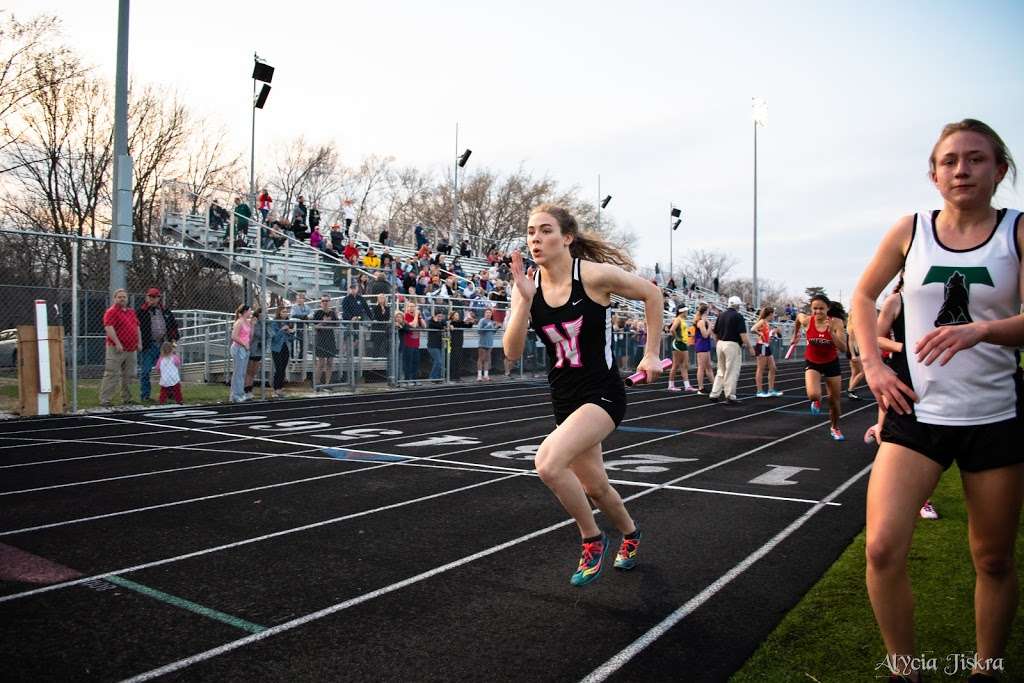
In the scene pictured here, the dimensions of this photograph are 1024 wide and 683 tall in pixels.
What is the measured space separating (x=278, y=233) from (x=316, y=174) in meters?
27.7

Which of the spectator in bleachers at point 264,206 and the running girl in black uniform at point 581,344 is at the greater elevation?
the spectator in bleachers at point 264,206

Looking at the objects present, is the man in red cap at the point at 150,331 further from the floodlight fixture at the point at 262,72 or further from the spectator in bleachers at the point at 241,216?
the floodlight fixture at the point at 262,72

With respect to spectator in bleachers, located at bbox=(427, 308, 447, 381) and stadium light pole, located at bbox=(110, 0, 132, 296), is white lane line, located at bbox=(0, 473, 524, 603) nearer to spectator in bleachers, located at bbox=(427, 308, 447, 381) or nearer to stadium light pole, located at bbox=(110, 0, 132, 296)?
stadium light pole, located at bbox=(110, 0, 132, 296)

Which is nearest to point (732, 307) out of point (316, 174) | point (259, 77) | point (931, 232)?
point (931, 232)

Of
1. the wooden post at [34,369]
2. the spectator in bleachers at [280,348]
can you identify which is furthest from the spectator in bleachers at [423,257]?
the wooden post at [34,369]

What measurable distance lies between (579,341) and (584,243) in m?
0.80

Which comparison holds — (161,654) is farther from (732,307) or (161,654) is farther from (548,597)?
(732,307)

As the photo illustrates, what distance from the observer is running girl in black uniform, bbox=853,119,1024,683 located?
2807 millimetres

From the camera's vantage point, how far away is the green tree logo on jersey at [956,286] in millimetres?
2844

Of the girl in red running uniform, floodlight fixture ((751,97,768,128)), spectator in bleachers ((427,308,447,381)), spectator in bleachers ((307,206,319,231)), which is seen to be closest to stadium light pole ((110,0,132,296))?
spectator in bleachers ((427,308,447,381))

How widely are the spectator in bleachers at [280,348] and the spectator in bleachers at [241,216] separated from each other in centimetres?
772

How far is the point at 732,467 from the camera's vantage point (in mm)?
8641

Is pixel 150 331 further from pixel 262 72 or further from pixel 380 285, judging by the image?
pixel 262 72

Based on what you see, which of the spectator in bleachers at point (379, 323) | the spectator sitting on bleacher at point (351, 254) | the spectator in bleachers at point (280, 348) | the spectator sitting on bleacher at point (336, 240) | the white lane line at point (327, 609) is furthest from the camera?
the spectator sitting on bleacher at point (336, 240)
